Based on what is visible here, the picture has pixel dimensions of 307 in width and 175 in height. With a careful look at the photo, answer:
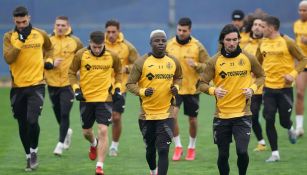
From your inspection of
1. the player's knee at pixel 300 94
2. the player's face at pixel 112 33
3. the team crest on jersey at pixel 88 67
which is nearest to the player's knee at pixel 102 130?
the team crest on jersey at pixel 88 67

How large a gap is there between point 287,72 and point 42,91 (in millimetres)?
4265

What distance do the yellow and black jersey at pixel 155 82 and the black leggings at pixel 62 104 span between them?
371cm

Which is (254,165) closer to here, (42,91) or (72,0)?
(42,91)

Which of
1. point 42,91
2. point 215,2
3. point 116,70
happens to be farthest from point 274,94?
point 215,2

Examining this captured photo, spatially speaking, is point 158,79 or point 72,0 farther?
point 72,0

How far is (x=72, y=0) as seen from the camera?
31328mm

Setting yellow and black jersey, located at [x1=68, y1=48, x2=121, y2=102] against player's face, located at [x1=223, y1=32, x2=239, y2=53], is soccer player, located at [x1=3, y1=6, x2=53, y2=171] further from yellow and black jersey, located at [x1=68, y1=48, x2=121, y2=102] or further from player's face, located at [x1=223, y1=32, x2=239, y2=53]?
player's face, located at [x1=223, y1=32, x2=239, y2=53]

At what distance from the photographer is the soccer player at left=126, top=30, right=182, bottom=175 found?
508 inches

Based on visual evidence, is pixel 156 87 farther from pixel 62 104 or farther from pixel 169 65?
pixel 62 104

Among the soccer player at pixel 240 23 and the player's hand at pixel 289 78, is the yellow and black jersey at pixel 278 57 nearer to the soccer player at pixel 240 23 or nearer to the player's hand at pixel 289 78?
the player's hand at pixel 289 78

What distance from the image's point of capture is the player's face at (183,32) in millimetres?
15961

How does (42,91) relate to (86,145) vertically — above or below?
above

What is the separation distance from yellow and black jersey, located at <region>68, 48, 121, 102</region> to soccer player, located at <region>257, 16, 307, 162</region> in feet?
8.95

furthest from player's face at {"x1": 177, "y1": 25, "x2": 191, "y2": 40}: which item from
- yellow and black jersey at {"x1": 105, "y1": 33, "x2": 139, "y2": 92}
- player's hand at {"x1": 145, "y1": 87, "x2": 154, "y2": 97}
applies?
player's hand at {"x1": 145, "y1": 87, "x2": 154, "y2": 97}
